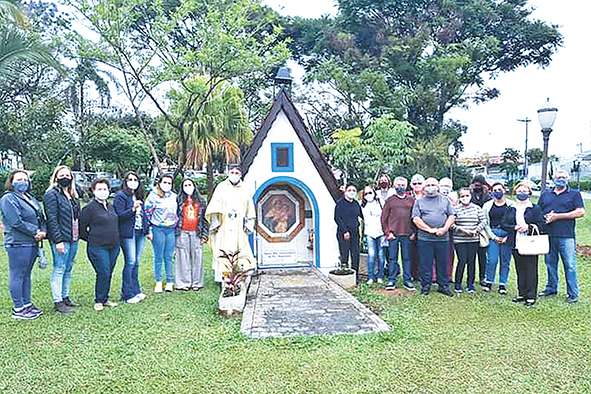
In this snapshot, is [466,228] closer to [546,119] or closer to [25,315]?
[546,119]

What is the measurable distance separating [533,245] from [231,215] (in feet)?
14.7

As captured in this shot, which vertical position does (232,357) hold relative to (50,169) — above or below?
below

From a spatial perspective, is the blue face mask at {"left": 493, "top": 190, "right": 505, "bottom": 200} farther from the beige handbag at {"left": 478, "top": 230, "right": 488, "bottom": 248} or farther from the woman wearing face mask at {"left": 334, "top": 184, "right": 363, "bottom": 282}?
the woman wearing face mask at {"left": 334, "top": 184, "right": 363, "bottom": 282}

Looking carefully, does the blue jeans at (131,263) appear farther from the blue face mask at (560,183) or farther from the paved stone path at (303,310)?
the blue face mask at (560,183)

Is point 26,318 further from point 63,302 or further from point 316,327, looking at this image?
point 316,327

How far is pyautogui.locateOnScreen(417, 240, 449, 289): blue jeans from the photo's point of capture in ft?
23.8

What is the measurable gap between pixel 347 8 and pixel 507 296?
2302 cm

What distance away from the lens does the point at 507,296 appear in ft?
23.8

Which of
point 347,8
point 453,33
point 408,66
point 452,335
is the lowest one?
point 452,335

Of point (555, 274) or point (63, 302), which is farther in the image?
point (555, 274)

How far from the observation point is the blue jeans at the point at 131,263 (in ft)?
22.7

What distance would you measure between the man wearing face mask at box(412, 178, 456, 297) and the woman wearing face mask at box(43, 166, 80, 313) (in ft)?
15.3

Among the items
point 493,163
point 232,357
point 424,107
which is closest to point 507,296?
point 232,357

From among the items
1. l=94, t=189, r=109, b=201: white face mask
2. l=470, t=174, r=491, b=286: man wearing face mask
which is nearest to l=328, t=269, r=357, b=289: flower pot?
→ l=470, t=174, r=491, b=286: man wearing face mask
